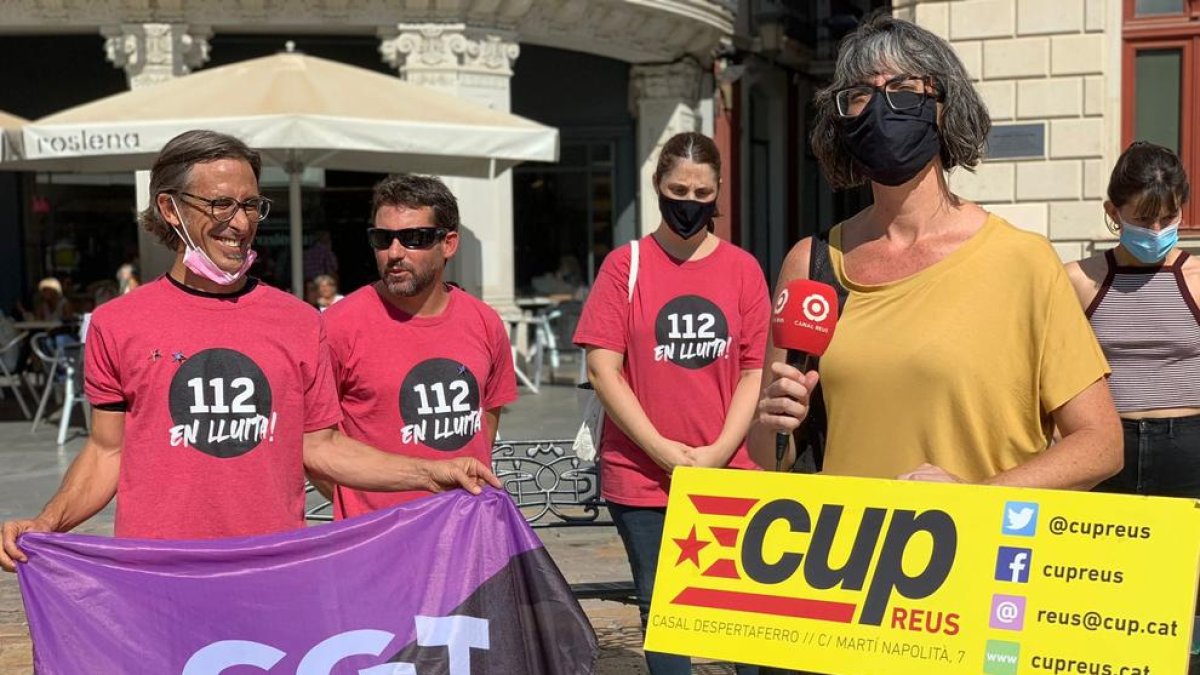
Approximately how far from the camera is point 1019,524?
2518mm

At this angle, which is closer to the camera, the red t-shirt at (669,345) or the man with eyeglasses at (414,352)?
the man with eyeglasses at (414,352)

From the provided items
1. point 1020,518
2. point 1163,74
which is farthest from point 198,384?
point 1163,74

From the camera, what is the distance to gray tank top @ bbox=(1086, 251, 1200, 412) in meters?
5.05

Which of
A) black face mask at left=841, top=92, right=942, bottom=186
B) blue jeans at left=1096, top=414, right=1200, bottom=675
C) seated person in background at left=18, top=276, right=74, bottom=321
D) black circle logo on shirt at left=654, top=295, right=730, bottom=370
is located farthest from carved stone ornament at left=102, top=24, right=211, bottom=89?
black face mask at left=841, top=92, right=942, bottom=186

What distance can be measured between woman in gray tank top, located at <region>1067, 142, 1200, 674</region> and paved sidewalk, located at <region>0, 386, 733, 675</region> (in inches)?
73.1

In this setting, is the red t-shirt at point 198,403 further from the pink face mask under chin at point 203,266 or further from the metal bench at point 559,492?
the metal bench at point 559,492

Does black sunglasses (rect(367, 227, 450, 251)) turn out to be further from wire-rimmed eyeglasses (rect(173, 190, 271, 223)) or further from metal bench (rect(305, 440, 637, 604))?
metal bench (rect(305, 440, 637, 604))

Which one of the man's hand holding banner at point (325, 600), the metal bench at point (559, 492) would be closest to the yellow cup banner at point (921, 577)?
the man's hand holding banner at point (325, 600)

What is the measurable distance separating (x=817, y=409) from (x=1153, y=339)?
8.78 ft

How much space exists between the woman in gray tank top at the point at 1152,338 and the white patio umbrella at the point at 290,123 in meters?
6.90

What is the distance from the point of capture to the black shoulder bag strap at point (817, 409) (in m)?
2.82

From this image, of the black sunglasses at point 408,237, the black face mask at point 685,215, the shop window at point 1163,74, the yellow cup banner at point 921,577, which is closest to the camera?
the yellow cup banner at point 921,577

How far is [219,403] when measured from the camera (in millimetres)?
3398

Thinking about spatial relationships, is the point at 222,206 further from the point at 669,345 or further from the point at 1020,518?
the point at 1020,518
